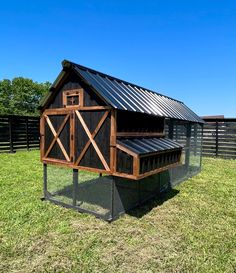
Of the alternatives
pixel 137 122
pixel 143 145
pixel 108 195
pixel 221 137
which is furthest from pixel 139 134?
pixel 221 137

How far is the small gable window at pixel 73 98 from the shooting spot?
16.4 ft

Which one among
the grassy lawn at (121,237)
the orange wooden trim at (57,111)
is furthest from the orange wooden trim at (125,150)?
the orange wooden trim at (57,111)

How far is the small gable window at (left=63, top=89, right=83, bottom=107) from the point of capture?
4.99 metres

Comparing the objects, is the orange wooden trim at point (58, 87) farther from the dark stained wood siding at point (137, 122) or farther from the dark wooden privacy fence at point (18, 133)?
the dark wooden privacy fence at point (18, 133)

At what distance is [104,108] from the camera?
457cm

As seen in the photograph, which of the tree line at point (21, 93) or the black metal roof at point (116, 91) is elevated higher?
the tree line at point (21, 93)

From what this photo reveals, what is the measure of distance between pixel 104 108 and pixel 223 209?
141 inches

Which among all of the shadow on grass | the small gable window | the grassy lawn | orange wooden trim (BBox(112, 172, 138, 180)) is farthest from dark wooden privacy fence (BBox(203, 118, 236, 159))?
orange wooden trim (BBox(112, 172, 138, 180))

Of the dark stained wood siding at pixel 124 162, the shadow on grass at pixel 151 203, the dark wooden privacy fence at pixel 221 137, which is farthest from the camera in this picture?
the dark wooden privacy fence at pixel 221 137

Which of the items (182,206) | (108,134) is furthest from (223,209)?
(108,134)

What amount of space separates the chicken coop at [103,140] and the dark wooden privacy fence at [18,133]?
8.79 m

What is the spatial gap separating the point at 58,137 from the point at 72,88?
1177 mm

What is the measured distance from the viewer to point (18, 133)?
14312 mm

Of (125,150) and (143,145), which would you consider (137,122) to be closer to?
(143,145)
